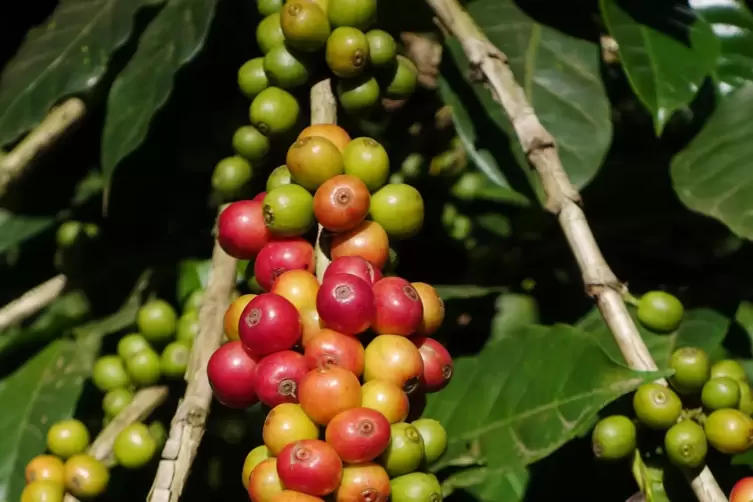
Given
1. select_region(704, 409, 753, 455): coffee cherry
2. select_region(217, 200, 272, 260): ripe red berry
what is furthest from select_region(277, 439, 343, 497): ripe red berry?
select_region(704, 409, 753, 455): coffee cherry

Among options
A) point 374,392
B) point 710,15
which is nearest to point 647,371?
point 374,392

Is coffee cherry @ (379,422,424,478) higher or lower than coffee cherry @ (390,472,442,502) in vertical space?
higher

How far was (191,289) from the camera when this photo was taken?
1.17 meters

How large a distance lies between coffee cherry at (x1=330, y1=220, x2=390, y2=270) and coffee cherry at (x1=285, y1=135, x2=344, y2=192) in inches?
2.2

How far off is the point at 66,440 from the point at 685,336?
744mm

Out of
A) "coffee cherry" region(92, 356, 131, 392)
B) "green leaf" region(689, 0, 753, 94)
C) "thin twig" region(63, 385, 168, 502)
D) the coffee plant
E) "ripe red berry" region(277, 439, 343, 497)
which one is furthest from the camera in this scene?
"green leaf" region(689, 0, 753, 94)

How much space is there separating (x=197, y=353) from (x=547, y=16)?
2.25ft

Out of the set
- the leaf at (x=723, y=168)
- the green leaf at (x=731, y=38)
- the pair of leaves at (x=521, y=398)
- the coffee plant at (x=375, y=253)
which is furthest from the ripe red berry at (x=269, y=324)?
the green leaf at (x=731, y=38)

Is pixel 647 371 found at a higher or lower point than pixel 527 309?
higher

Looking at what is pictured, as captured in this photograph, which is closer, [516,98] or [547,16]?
[516,98]

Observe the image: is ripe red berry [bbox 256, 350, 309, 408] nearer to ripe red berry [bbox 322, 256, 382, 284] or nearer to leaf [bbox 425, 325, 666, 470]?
ripe red berry [bbox 322, 256, 382, 284]

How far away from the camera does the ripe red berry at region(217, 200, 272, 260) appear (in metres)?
0.82

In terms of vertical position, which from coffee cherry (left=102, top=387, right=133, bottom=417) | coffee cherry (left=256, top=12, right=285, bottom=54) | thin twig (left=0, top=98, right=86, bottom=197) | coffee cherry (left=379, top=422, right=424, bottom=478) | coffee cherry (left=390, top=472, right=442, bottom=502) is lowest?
coffee cherry (left=102, top=387, right=133, bottom=417)

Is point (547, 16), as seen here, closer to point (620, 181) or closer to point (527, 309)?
point (620, 181)
